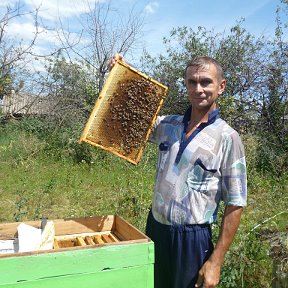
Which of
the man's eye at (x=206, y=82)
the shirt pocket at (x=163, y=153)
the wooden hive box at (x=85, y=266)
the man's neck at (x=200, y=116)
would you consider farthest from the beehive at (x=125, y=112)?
the wooden hive box at (x=85, y=266)

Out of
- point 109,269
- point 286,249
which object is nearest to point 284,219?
point 286,249

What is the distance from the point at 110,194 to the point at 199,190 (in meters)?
4.55

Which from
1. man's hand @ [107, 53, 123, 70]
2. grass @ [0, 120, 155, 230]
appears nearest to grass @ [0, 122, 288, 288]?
grass @ [0, 120, 155, 230]

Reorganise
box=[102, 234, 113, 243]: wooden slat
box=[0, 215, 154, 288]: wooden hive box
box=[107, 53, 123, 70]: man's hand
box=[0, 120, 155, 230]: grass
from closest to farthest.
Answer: box=[0, 215, 154, 288]: wooden hive box, box=[102, 234, 113, 243]: wooden slat, box=[107, 53, 123, 70]: man's hand, box=[0, 120, 155, 230]: grass

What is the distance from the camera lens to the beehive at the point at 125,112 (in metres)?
2.25

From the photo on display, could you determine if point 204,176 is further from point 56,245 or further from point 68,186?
point 68,186

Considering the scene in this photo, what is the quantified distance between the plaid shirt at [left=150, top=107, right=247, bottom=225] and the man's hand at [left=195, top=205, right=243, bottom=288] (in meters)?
0.06

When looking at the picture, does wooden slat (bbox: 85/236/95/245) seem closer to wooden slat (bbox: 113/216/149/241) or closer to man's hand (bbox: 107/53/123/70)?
wooden slat (bbox: 113/216/149/241)

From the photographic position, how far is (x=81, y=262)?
4.56 ft

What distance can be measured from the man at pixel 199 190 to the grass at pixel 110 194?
1249 mm

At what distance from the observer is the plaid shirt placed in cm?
183

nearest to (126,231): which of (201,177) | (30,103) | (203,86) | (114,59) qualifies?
(201,177)

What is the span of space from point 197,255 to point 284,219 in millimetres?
3192

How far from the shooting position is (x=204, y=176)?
1.86m
